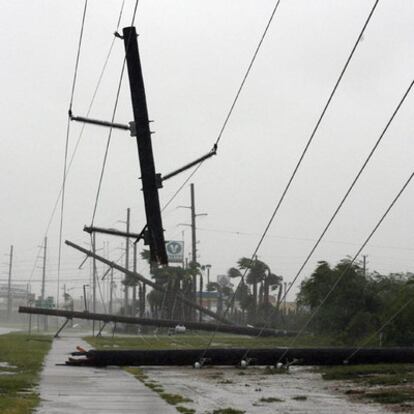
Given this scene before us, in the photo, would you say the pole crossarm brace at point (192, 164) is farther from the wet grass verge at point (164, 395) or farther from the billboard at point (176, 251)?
the billboard at point (176, 251)

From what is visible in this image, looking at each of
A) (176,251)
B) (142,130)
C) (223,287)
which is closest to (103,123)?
(142,130)

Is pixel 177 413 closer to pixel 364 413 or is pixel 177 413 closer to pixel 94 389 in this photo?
pixel 364 413

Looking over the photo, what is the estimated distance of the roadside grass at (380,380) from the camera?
1928 cm

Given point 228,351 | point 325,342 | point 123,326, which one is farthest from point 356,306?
point 123,326

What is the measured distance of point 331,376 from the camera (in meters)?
25.6

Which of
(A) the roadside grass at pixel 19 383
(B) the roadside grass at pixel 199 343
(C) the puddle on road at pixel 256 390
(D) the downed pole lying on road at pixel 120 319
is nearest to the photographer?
(A) the roadside grass at pixel 19 383

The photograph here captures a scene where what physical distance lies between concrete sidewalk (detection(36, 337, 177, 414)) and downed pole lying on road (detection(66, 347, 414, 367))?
1.33 meters

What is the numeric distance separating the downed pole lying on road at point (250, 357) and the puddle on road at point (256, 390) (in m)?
0.34

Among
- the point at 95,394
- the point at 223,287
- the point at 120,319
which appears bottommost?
the point at 95,394

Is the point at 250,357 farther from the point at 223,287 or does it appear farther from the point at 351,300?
the point at 223,287

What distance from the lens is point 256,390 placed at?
845 inches

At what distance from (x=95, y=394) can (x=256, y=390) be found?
4.16 meters

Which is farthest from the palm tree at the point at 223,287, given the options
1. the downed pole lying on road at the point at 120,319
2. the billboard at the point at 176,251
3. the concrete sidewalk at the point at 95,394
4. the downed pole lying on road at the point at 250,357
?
the concrete sidewalk at the point at 95,394

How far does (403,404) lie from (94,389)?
7.02 metres
